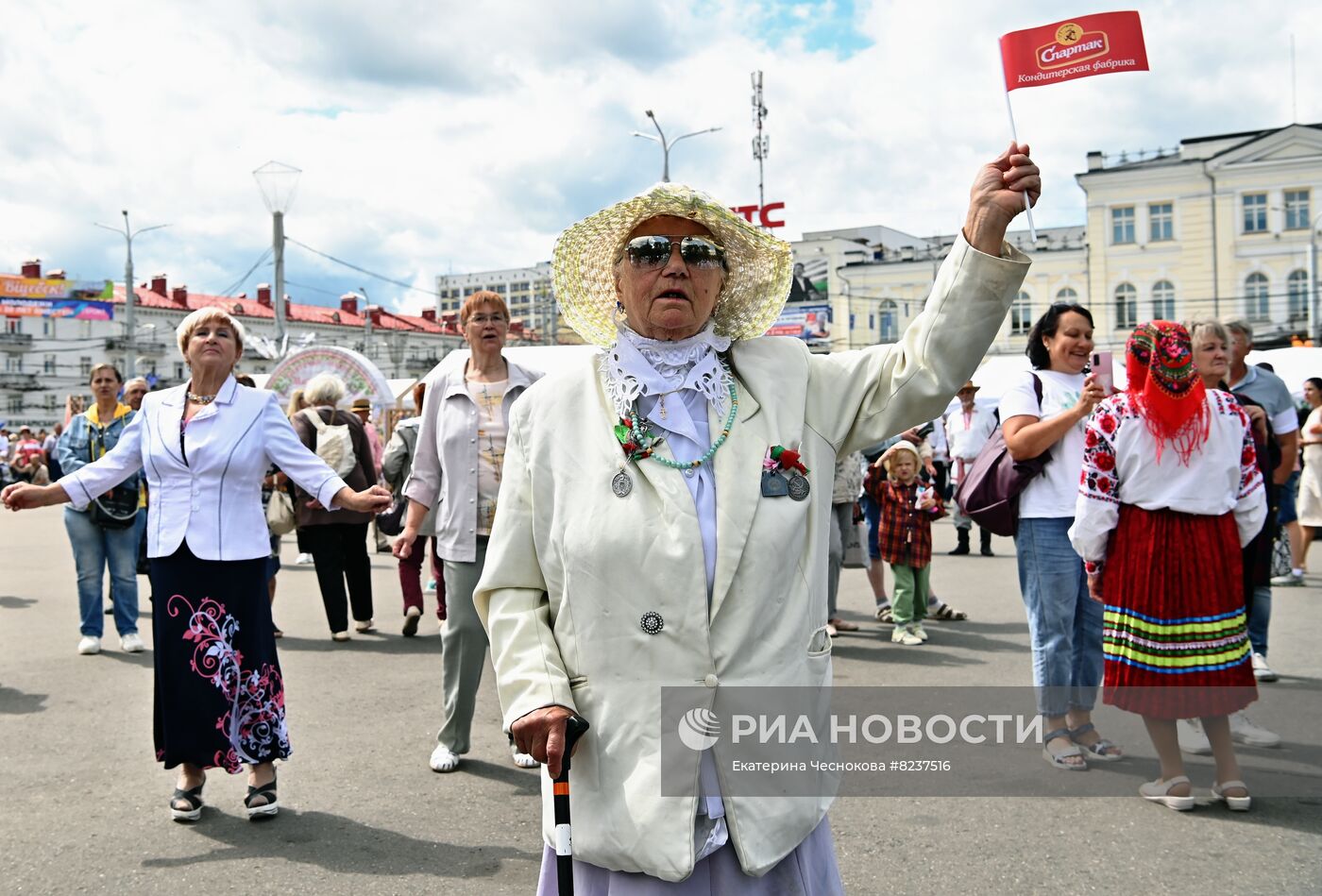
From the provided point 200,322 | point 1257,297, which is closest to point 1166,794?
point 200,322

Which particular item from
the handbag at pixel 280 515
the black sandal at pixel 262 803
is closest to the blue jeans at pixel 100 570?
the handbag at pixel 280 515

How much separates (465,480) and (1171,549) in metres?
3.12

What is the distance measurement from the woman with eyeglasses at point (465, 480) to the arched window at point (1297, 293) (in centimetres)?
5119

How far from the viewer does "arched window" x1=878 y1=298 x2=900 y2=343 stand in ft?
201

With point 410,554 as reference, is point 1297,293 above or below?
above

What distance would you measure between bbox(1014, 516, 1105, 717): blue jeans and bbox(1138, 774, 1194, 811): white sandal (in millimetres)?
585

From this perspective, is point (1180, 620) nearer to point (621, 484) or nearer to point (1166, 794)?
point (1166, 794)

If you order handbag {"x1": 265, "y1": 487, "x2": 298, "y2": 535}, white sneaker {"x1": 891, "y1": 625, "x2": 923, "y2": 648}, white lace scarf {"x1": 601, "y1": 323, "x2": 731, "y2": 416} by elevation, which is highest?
white lace scarf {"x1": 601, "y1": 323, "x2": 731, "y2": 416}

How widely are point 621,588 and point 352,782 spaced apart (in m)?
3.40

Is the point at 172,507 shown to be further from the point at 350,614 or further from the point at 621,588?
the point at 350,614

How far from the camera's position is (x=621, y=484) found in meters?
2.41

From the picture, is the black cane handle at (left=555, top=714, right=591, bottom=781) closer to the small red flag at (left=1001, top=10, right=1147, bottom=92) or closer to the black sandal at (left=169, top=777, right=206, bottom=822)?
the small red flag at (left=1001, top=10, right=1147, bottom=92)

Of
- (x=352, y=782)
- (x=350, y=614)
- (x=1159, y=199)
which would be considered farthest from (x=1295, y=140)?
(x=352, y=782)

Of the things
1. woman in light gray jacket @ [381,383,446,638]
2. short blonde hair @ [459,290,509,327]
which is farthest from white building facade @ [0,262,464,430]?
short blonde hair @ [459,290,509,327]
